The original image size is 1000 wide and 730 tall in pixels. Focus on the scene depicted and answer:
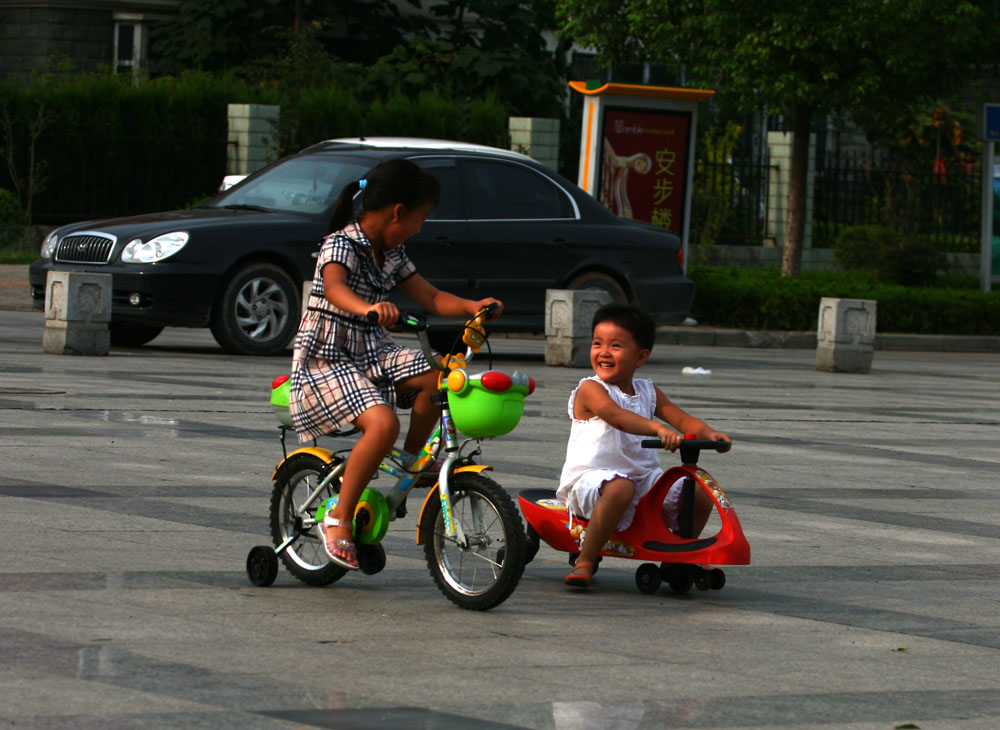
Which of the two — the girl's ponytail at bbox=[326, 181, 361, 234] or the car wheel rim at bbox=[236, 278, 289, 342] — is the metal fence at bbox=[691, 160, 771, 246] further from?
the girl's ponytail at bbox=[326, 181, 361, 234]

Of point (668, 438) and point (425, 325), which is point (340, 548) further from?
point (668, 438)

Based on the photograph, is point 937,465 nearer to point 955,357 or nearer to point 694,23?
point 955,357

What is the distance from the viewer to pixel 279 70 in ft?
99.8

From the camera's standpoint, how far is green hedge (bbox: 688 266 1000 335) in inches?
894

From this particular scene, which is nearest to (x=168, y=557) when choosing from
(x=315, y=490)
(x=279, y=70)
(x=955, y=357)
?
(x=315, y=490)

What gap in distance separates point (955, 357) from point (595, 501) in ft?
Result: 54.9

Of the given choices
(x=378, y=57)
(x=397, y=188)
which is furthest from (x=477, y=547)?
(x=378, y=57)

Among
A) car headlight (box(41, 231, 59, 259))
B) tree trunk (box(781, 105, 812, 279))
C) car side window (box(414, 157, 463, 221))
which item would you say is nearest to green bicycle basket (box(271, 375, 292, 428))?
car headlight (box(41, 231, 59, 259))

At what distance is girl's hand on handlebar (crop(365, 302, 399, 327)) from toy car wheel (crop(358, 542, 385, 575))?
0.88m

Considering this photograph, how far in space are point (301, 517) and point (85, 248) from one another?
955 centimetres

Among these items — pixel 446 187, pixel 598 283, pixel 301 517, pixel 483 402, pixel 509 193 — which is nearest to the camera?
pixel 483 402

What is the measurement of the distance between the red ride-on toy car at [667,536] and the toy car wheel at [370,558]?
1.83 ft

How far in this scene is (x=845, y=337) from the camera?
17.9 meters

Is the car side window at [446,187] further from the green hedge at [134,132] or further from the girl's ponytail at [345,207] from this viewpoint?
the green hedge at [134,132]
